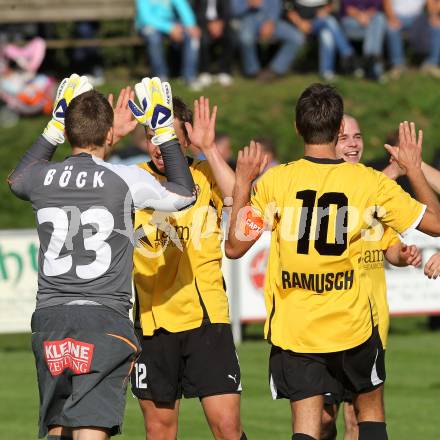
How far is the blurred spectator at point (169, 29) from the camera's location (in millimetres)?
17969

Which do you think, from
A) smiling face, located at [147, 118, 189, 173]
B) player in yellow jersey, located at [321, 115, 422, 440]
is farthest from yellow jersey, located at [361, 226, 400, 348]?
smiling face, located at [147, 118, 189, 173]

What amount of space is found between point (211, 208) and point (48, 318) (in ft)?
4.66

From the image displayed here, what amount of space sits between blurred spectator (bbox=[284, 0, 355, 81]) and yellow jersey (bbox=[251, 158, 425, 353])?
12.7 metres

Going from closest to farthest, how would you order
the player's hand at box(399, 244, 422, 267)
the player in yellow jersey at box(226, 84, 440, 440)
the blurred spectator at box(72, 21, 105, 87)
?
1. the player in yellow jersey at box(226, 84, 440, 440)
2. the player's hand at box(399, 244, 422, 267)
3. the blurred spectator at box(72, 21, 105, 87)

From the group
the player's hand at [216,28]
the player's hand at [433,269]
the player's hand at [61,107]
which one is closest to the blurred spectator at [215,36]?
the player's hand at [216,28]

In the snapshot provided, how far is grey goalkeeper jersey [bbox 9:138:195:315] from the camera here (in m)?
5.87

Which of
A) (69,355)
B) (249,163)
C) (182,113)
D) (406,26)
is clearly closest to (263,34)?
(406,26)

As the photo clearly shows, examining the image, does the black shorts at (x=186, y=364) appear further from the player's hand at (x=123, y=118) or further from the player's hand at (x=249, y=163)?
the player's hand at (x=123, y=118)

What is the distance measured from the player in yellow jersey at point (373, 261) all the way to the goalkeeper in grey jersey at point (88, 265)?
1183mm

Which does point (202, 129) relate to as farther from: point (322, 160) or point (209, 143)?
point (322, 160)

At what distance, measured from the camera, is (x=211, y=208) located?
6.90 metres

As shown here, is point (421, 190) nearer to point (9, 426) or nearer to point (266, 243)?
point (9, 426)

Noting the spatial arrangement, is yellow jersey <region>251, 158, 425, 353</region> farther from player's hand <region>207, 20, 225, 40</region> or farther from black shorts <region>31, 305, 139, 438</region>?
player's hand <region>207, 20, 225, 40</region>

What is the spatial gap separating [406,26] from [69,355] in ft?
48.2
